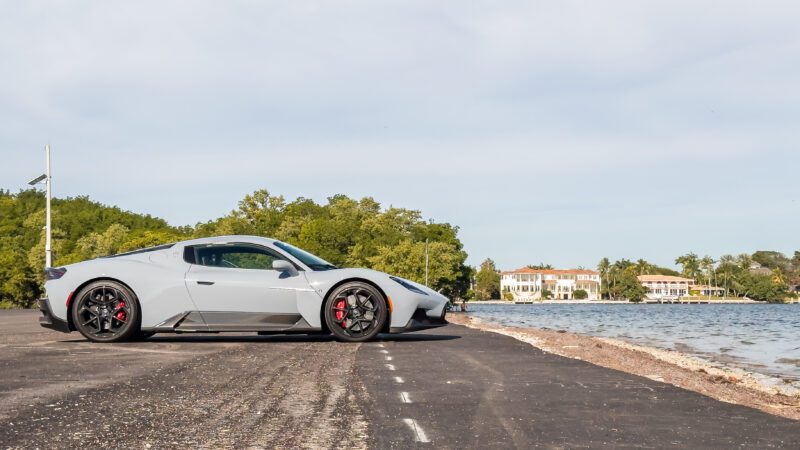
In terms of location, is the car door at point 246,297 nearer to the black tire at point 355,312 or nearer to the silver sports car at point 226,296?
the silver sports car at point 226,296

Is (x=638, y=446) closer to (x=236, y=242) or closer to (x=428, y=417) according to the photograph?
(x=428, y=417)

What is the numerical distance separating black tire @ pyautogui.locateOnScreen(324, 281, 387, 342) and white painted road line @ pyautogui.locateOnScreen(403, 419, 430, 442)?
21.6ft

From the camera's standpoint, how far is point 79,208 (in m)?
157

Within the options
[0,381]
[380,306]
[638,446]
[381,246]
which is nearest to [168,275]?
[380,306]

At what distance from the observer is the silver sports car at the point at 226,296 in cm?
1206

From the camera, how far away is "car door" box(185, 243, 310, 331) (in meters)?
12.0

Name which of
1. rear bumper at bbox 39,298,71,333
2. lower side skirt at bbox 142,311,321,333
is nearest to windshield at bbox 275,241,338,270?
lower side skirt at bbox 142,311,321,333

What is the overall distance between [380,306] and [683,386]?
513cm

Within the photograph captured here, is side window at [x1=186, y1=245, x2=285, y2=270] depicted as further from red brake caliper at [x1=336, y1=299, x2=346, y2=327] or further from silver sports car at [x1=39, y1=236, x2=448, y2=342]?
red brake caliper at [x1=336, y1=299, x2=346, y2=327]

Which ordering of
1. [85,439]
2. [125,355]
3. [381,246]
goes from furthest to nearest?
[381,246]
[125,355]
[85,439]

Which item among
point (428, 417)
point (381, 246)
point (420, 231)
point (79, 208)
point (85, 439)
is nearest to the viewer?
point (85, 439)

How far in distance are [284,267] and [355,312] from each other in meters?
1.23

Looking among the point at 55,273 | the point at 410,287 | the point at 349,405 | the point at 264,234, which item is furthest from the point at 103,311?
the point at 264,234

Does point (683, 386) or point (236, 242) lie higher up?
point (236, 242)
